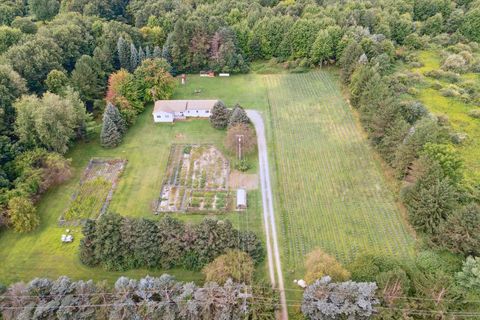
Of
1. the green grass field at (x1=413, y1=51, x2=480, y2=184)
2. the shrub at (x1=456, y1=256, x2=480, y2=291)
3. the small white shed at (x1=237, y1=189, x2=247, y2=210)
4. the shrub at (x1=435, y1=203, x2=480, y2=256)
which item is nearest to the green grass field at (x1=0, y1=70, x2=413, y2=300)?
the small white shed at (x1=237, y1=189, x2=247, y2=210)

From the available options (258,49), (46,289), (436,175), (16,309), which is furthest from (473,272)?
(258,49)

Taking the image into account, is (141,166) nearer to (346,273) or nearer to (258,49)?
(346,273)

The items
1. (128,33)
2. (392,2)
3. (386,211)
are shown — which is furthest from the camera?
(392,2)

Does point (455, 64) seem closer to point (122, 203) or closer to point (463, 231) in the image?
point (463, 231)

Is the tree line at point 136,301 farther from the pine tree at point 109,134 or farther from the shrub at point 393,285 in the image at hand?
the pine tree at point 109,134

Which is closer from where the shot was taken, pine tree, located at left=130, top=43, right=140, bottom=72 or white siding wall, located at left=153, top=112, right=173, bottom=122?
white siding wall, located at left=153, top=112, right=173, bottom=122

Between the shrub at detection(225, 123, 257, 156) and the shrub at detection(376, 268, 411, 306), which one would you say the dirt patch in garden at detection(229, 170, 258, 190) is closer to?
the shrub at detection(225, 123, 257, 156)
